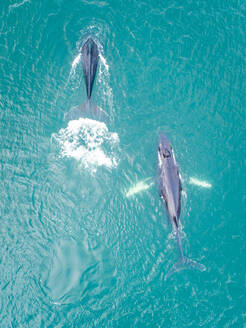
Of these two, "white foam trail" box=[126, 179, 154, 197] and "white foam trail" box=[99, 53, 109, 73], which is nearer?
"white foam trail" box=[126, 179, 154, 197]

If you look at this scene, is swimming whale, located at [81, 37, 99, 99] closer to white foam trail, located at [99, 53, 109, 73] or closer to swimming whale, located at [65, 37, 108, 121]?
swimming whale, located at [65, 37, 108, 121]

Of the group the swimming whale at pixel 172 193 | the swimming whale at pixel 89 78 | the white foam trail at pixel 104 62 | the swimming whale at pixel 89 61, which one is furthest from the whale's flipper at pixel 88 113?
the swimming whale at pixel 172 193

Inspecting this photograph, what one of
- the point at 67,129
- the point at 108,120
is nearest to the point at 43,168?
the point at 67,129

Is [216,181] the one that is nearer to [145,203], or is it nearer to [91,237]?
[145,203]

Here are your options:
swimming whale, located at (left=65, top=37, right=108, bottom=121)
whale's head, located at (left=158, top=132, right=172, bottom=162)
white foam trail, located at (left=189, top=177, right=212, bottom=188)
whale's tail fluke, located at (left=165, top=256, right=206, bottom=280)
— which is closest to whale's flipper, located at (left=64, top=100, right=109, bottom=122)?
swimming whale, located at (left=65, top=37, right=108, bottom=121)

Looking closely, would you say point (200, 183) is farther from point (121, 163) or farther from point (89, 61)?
point (89, 61)

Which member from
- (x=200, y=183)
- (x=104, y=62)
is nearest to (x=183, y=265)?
(x=200, y=183)

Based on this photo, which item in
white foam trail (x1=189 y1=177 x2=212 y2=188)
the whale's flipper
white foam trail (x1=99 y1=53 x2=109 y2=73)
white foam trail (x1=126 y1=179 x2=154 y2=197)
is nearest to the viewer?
white foam trail (x1=126 y1=179 x2=154 y2=197)
